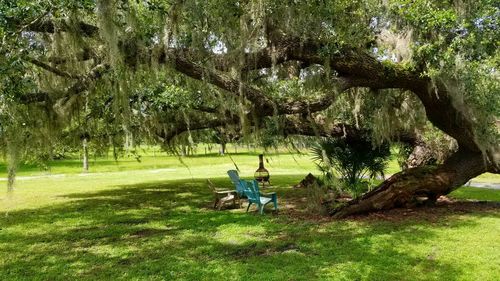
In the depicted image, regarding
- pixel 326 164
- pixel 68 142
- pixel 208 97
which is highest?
pixel 208 97

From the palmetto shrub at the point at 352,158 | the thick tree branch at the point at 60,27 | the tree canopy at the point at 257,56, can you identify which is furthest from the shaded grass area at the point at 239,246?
the thick tree branch at the point at 60,27

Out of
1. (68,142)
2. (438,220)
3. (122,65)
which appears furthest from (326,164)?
(68,142)

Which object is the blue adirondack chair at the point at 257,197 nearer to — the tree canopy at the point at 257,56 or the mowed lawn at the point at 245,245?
the mowed lawn at the point at 245,245

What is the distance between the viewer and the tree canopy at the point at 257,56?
6555mm

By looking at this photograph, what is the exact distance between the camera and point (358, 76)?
7.70m

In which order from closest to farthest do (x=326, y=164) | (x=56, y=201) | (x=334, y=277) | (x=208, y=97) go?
(x=334, y=277)
(x=208, y=97)
(x=326, y=164)
(x=56, y=201)

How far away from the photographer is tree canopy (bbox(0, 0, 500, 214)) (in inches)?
258

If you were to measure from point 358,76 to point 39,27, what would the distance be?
5.04 metres

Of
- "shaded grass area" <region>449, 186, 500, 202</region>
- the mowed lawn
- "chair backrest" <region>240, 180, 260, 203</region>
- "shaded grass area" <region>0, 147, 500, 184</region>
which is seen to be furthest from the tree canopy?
"shaded grass area" <region>0, 147, 500, 184</region>

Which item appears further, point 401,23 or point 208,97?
point 208,97

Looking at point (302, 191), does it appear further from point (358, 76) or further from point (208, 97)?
point (358, 76)

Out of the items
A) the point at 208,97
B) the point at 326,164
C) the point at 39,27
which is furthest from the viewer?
the point at 326,164

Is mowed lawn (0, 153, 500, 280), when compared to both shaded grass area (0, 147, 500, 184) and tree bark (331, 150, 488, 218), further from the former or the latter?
shaded grass area (0, 147, 500, 184)

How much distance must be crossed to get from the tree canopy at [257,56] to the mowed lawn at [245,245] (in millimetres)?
1456
